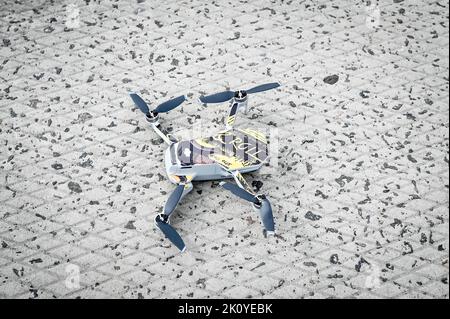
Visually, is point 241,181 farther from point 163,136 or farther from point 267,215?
point 163,136

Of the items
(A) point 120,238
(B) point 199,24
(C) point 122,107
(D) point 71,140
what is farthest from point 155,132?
(B) point 199,24

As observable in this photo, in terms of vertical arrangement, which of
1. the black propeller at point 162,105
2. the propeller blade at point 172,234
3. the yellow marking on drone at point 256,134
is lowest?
the propeller blade at point 172,234

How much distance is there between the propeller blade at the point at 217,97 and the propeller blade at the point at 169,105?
9 cm

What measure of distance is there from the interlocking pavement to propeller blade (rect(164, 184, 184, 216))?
0.13 m

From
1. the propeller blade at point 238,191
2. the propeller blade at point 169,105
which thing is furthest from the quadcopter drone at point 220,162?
the propeller blade at point 169,105

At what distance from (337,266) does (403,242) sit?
27cm

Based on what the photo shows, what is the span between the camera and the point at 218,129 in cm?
202

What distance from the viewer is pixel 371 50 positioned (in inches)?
88.0

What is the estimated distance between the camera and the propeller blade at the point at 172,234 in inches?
65.0

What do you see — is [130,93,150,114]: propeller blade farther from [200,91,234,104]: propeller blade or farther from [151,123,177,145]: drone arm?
[200,91,234,104]: propeller blade

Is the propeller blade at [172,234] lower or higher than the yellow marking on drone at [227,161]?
lower

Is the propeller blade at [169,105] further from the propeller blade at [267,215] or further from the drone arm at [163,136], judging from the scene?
the propeller blade at [267,215]
